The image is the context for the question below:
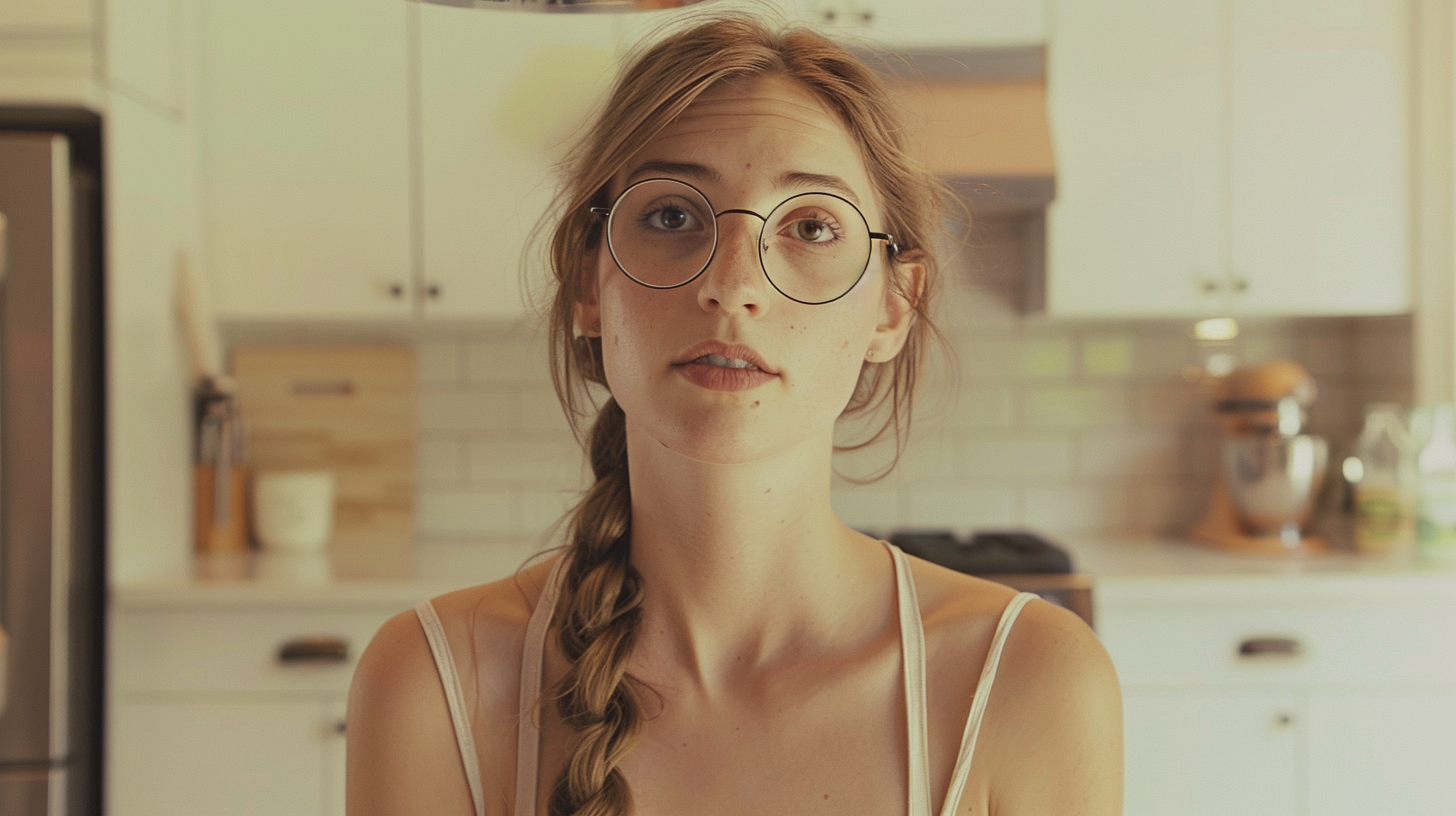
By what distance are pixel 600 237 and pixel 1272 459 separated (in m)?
2.12

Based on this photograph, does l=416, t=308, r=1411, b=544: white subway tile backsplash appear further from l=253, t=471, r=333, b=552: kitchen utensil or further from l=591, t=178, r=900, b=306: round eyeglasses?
l=591, t=178, r=900, b=306: round eyeglasses

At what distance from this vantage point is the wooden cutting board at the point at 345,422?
2.71 m

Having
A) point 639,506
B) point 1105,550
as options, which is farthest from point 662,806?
point 1105,550

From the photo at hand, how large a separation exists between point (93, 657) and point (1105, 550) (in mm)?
2175

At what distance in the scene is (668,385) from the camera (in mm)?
800

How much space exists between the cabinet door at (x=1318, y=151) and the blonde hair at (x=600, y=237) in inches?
68.5

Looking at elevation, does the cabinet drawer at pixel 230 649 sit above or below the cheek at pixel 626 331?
below

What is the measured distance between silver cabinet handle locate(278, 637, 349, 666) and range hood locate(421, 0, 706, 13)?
5.28 feet

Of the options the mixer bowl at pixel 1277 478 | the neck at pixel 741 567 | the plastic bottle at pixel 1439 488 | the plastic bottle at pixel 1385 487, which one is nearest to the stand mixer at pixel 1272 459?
the mixer bowl at pixel 1277 478

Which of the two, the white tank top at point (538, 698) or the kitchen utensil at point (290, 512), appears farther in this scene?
the kitchen utensil at point (290, 512)

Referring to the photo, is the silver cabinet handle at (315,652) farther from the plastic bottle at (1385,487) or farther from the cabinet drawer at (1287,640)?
the plastic bottle at (1385,487)

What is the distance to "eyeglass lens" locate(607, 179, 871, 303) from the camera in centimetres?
83

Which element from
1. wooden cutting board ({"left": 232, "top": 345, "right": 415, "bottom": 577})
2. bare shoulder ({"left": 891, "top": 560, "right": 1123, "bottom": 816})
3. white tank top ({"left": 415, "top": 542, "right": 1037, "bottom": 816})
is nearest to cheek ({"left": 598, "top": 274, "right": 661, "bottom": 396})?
white tank top ({"left": 415, "top": 542, "right": 1037, "bottom": 816})

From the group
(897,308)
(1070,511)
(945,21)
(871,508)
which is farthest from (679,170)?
(1070,511)
